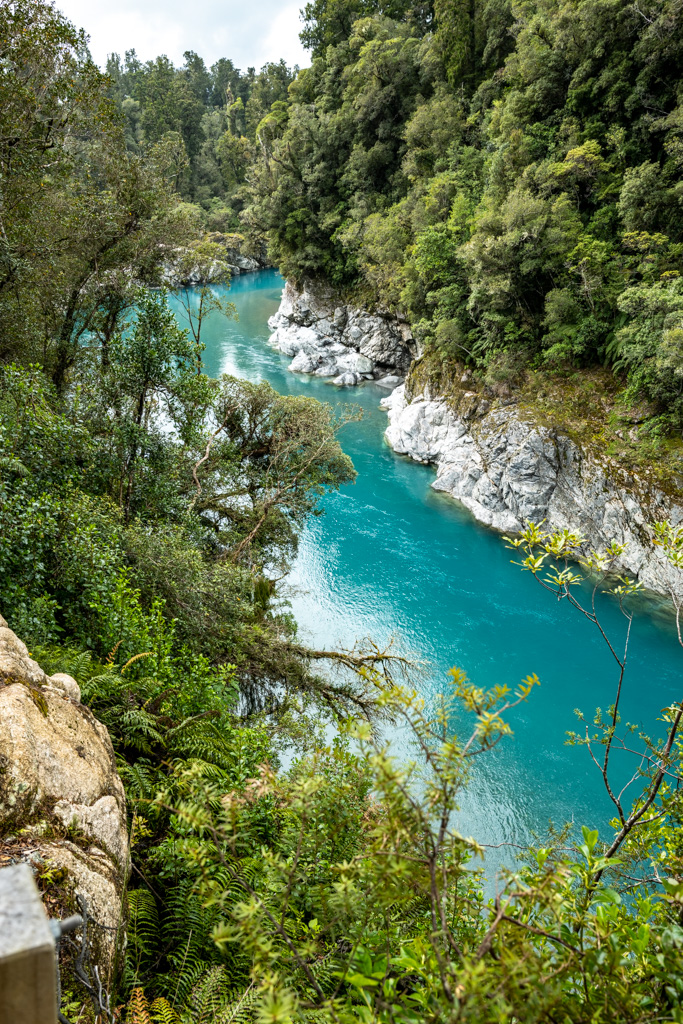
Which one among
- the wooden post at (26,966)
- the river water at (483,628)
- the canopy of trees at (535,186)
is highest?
the canopy of trees at (535,186)

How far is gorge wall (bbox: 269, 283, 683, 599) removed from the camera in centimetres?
1344

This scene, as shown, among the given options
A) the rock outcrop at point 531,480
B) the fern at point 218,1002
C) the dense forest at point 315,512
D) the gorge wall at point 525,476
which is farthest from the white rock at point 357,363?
the fern at point 218,1002

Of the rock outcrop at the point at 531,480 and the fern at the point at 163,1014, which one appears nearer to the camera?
the fern at the point at 163,1014

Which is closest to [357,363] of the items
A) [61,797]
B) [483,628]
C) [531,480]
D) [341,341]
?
[341,341]

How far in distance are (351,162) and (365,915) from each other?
3386 centimetres

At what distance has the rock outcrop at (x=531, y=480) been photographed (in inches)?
529

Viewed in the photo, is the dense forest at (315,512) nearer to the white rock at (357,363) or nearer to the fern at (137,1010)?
the fern at (137,1010)

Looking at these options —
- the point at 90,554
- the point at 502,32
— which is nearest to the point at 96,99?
the point at 90,554

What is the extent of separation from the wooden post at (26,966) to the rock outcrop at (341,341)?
27752mm

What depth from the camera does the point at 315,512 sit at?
1295 cm

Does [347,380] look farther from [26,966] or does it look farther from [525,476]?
[26,966]

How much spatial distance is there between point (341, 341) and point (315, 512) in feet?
65.6

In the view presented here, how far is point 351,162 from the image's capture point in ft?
94.2

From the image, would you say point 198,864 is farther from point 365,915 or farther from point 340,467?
point 340,467
